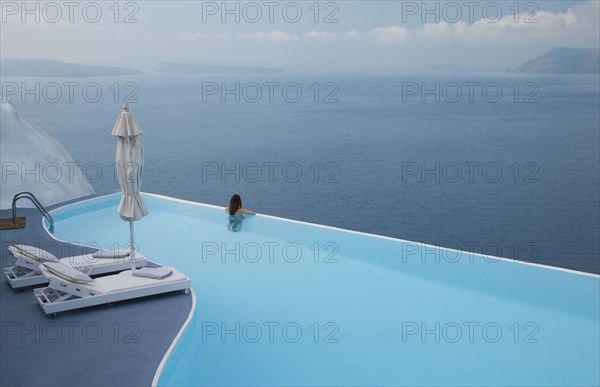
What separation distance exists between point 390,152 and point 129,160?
2768cm

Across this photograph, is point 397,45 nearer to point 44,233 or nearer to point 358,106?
point 358,106

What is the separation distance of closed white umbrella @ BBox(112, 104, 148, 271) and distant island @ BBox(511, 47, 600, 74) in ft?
130

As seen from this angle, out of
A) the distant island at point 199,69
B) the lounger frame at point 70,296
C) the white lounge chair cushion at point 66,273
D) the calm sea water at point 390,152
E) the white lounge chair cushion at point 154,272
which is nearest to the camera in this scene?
the lounger frame at point 70,296

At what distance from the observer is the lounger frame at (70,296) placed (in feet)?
19.5

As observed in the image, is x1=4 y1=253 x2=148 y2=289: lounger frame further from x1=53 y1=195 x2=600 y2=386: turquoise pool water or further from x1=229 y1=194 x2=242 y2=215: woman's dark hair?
x1=229 y1=194 x2=242 y2=215: woman's dark hair

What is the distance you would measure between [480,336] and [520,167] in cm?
2381

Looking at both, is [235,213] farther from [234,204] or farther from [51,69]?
[51,69]

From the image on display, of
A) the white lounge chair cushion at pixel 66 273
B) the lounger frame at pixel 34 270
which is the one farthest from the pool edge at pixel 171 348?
the lounger frame at pixel 34 270

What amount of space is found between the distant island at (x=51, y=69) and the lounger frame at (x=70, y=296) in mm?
37124

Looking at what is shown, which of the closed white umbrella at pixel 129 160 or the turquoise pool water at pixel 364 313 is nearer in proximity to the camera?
the turquoise pool water at pixel 364 313

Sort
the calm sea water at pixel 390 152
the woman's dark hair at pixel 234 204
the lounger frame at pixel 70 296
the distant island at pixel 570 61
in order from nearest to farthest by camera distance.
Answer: the lounger frame at pixel 70 296
the woman's dark hair at pixel 234 204
the calm sea water at pixel 390 152
the distant island at pixel 570 61

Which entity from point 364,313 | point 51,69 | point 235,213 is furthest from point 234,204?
point 51,69

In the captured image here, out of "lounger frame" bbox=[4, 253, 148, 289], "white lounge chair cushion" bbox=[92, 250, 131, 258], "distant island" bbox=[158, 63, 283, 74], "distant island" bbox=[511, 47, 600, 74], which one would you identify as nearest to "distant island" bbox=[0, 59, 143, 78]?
"distant island" bbox=[158, 63, 283, 74]

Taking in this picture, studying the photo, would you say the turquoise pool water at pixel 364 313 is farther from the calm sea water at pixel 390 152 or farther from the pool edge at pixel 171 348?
the calm sea water at pixel 390 152
